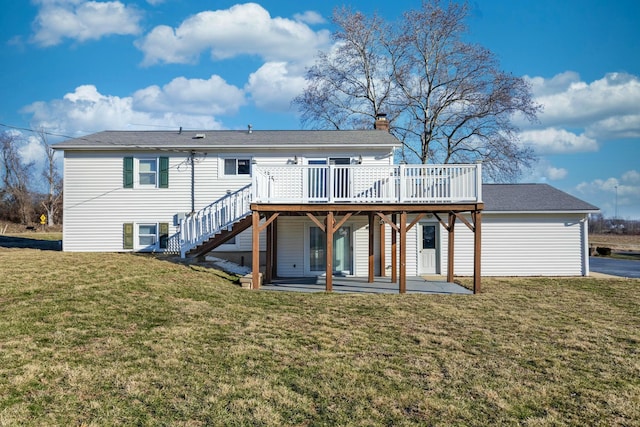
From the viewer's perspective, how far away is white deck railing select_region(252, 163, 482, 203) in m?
12.8

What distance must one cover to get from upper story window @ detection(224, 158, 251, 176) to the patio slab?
13.7 ft

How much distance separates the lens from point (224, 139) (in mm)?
17641

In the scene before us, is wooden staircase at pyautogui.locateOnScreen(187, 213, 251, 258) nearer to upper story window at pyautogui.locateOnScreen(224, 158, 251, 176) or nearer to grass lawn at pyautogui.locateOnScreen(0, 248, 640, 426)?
upper story window at pyautogui.locateOnScreen(224, 158, 251, 176)

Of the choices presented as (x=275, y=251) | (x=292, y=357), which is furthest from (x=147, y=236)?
(x=292, y=357)

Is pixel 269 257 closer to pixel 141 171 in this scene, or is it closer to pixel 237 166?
pixel 237 166

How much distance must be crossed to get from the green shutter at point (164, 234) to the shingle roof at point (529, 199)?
11781 mm

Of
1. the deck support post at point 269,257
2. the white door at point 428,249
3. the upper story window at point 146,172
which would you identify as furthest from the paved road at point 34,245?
the white door at point 428,249

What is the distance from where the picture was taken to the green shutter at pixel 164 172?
663 inches

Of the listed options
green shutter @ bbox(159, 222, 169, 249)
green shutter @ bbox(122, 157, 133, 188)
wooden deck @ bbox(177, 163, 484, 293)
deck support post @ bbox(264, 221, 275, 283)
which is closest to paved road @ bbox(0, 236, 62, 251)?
green shutter @ bbox(122, 157, 133, 188)

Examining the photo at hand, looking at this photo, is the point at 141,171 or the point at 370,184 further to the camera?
the point at 141,171

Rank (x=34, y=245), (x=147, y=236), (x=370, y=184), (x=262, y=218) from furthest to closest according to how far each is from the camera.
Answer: (x=34, y=245), (x=147, y=236), (x=262, y=218), (x=370, y=184)

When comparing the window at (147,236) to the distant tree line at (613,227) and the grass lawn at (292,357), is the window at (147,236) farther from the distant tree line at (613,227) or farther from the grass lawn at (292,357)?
the distant tree line at (613,227)

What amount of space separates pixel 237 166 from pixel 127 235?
461 cm

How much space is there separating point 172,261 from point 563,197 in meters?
15.2
